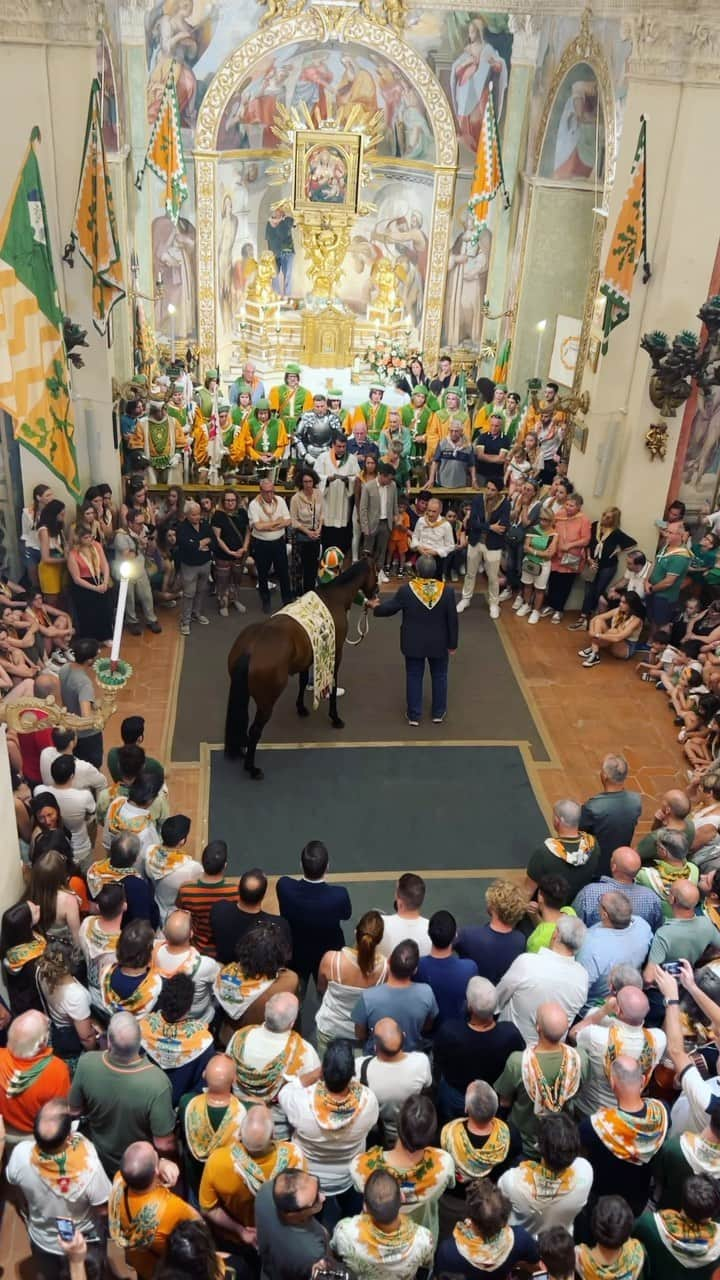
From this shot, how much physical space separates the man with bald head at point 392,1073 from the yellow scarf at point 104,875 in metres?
1.82

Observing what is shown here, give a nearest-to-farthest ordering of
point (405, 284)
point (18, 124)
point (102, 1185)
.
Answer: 1. point (102, 1185)
2. point (18, 124)
3. point (405, 284)

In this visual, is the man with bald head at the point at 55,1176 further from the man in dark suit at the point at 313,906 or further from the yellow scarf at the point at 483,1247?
the man in dark suit at the point at 313,906

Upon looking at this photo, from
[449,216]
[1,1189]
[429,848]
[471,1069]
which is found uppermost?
[449,216]

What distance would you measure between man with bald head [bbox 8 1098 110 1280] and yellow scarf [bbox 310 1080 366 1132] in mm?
862

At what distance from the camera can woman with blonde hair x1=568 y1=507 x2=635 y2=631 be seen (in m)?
11.8

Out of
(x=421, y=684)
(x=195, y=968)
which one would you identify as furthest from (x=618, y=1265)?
(x=421, y=684)

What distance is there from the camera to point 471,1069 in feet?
16.9

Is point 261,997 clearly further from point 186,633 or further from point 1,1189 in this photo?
point 186,633

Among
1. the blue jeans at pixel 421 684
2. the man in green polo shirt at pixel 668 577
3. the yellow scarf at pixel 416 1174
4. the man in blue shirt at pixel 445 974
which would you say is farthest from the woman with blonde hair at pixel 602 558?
the yellow scarf at pixel 416 1174

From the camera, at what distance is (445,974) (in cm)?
546

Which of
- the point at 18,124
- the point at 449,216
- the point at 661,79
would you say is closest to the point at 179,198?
the point at 449,216

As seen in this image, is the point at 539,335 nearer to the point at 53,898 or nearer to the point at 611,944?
the point at 611,944

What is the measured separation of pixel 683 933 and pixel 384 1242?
8.15 feet

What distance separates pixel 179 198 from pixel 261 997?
56.9 feet
